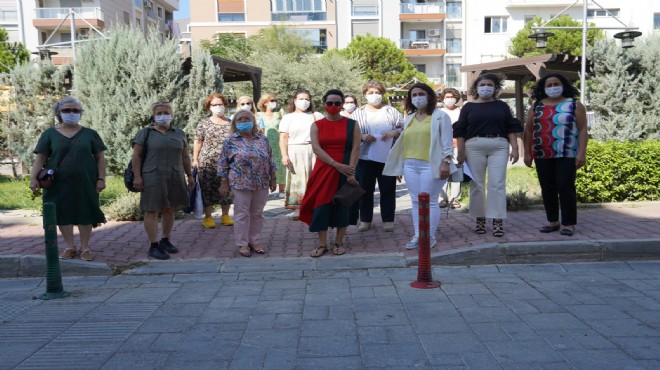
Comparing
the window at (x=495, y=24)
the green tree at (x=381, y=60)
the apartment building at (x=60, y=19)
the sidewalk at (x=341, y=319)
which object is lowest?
the sidewalk at (x=341, y=319)

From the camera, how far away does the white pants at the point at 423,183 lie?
6543mm

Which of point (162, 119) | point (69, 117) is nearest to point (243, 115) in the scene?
point (162, 119)

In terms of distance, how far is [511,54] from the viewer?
147 ft

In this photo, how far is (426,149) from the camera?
21.4 feet

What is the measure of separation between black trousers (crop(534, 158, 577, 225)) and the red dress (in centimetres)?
228

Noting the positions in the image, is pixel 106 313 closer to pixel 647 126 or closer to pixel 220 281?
pixel 220 281

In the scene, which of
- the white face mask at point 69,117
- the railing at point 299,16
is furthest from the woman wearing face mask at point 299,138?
the railing at point 299,16

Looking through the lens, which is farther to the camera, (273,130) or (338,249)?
(273,130)

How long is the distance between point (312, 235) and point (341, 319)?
316 cm

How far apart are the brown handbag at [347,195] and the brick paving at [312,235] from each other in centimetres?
69

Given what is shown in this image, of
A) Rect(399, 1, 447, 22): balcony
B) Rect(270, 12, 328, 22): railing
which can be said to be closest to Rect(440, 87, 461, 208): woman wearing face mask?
Rect(399, 1, 447, 22): balcony

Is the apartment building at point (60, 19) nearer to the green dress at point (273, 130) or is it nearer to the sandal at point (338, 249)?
the green dress at point (273, 130)

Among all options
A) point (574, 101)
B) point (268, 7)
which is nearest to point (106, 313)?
point (574, 101)

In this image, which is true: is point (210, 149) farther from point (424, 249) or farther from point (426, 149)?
point (424, 249)
